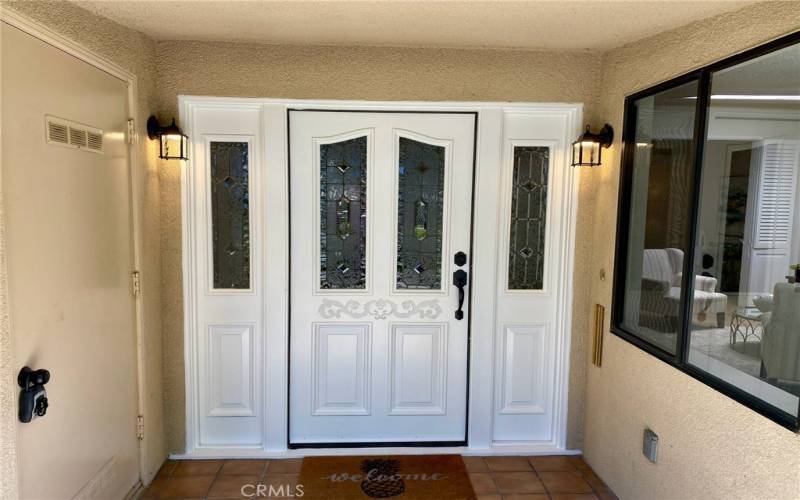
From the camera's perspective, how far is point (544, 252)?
2797 millimetres

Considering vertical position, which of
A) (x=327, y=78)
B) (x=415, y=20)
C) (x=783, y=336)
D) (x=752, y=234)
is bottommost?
(x=783, y=336)

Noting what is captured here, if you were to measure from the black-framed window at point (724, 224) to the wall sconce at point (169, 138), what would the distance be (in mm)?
2390

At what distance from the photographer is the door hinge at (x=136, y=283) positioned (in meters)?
2.35

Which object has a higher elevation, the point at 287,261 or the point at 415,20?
the point at 415,20

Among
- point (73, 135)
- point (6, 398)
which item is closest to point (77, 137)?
point (73, 135)

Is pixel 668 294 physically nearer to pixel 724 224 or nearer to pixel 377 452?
pixel 724 224

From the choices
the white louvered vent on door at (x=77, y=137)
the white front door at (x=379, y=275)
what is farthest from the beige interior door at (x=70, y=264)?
the white front door at (x=379, y=275)

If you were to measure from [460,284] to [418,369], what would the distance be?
1.91 feet

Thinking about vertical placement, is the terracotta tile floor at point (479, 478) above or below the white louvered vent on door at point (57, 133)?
below

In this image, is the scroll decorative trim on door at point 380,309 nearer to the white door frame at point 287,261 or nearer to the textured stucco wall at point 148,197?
the white door frame at point 287,261

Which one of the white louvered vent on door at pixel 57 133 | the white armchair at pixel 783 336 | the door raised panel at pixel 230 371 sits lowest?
the door raised panel at pixel 230 371

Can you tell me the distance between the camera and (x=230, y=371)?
2.75 meters

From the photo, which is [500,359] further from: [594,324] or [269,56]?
[269,56]

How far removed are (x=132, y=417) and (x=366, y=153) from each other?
1870mm
